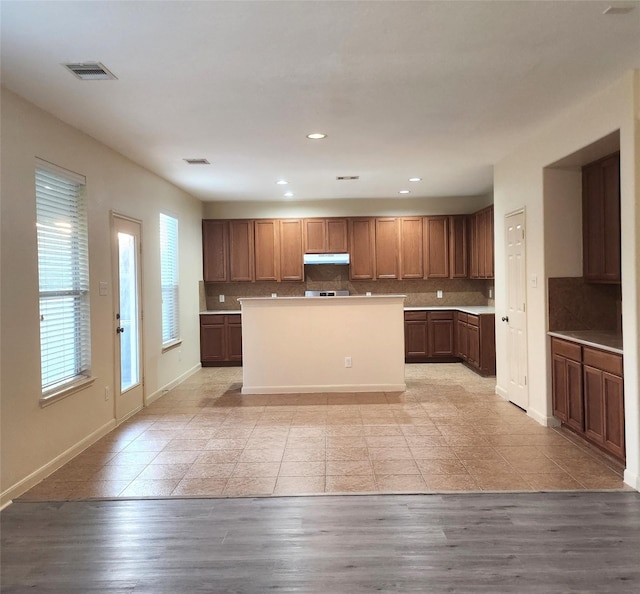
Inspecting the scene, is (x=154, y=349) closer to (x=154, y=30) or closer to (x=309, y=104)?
(x=309, y=104)

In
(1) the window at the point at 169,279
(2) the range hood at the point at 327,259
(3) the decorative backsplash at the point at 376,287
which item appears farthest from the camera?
(3) the decorative backsplash at the point at 376,287

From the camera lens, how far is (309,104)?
3.75 meters

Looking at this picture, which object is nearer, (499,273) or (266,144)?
(266,144)

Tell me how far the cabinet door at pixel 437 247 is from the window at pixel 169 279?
13.2ft

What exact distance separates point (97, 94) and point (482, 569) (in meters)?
3.71

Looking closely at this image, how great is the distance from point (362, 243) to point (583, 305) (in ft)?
14.1

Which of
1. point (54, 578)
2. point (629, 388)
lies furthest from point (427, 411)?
point (54, 578)

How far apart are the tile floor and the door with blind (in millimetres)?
245

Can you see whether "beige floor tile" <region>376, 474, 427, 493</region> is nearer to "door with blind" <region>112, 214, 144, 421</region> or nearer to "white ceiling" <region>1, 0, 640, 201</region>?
"white ceiling" <region>1, 0, 640, 201</region>

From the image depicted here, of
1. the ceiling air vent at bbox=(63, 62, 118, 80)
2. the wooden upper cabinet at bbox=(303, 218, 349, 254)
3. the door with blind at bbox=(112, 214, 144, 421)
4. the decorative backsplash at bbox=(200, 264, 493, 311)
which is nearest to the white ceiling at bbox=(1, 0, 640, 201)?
the ceiling air vent at bbox=(63, 62, 118, 80)

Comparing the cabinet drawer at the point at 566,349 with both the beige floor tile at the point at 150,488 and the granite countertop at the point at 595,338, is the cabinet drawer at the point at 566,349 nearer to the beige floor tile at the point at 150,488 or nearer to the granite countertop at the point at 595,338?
the granite countertop at the point at 595,338

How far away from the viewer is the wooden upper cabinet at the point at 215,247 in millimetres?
8414

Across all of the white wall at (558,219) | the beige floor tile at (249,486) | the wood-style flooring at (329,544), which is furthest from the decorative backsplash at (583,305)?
the beige floor tile at (249,486)

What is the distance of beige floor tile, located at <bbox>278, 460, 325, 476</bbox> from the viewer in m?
3.57
